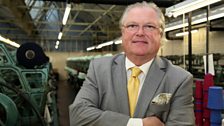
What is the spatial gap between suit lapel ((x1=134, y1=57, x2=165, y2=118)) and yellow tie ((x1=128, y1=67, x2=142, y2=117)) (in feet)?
0.09

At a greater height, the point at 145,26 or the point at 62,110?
the point at 145,26

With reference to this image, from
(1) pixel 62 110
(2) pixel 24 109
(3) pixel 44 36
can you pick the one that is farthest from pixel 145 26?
(3) pixel 44 36

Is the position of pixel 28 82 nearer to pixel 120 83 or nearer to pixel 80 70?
pixel 120 83

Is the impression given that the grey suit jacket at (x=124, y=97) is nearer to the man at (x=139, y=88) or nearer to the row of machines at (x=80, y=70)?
the man at (x=139, y=88)

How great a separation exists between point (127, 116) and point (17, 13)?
28.7ft

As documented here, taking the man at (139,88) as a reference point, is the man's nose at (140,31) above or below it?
A: above

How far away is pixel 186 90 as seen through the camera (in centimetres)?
126

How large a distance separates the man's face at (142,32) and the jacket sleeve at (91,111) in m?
0.24

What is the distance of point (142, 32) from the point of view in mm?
1254

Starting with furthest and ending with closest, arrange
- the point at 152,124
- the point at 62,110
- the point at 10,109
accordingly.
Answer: the point at 62,110 → the point at 10,109 → the point at 152,124

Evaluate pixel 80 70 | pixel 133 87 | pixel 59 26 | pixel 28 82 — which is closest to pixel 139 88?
pixel 133 87

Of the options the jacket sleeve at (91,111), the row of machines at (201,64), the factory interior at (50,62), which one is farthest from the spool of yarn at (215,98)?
the row of machines at (201,64)

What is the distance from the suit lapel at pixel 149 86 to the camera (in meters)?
1.23

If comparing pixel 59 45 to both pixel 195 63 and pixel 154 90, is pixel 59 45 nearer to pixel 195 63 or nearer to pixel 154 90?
pixel 195 63
